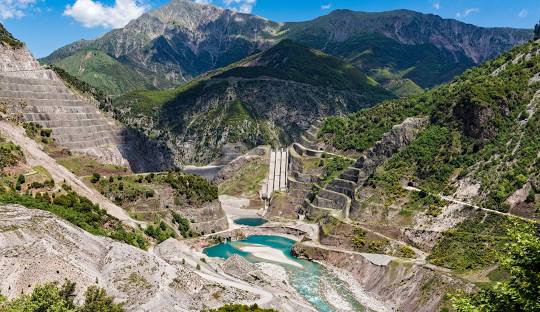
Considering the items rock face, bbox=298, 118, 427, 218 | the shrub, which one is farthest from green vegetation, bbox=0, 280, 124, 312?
rock face, bbox=298, 118, 427, 218

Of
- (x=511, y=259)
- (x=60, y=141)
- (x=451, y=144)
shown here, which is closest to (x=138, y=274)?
(x=511, y=259)

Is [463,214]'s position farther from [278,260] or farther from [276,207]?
[276,207]

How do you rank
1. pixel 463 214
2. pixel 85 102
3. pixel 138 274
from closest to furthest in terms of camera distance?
1. pixel 138 274
2. pixel 463 214
3. pixel 85 102

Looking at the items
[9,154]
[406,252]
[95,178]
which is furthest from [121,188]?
[406,252]

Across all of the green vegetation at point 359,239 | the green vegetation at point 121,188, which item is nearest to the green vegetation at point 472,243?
the green vegetation at point 359,239

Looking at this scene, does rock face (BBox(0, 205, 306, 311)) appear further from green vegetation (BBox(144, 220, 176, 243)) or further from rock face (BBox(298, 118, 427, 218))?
rock face (BBox(298, 118, 427, 218))

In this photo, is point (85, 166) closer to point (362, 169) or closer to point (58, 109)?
point (58, 109)
